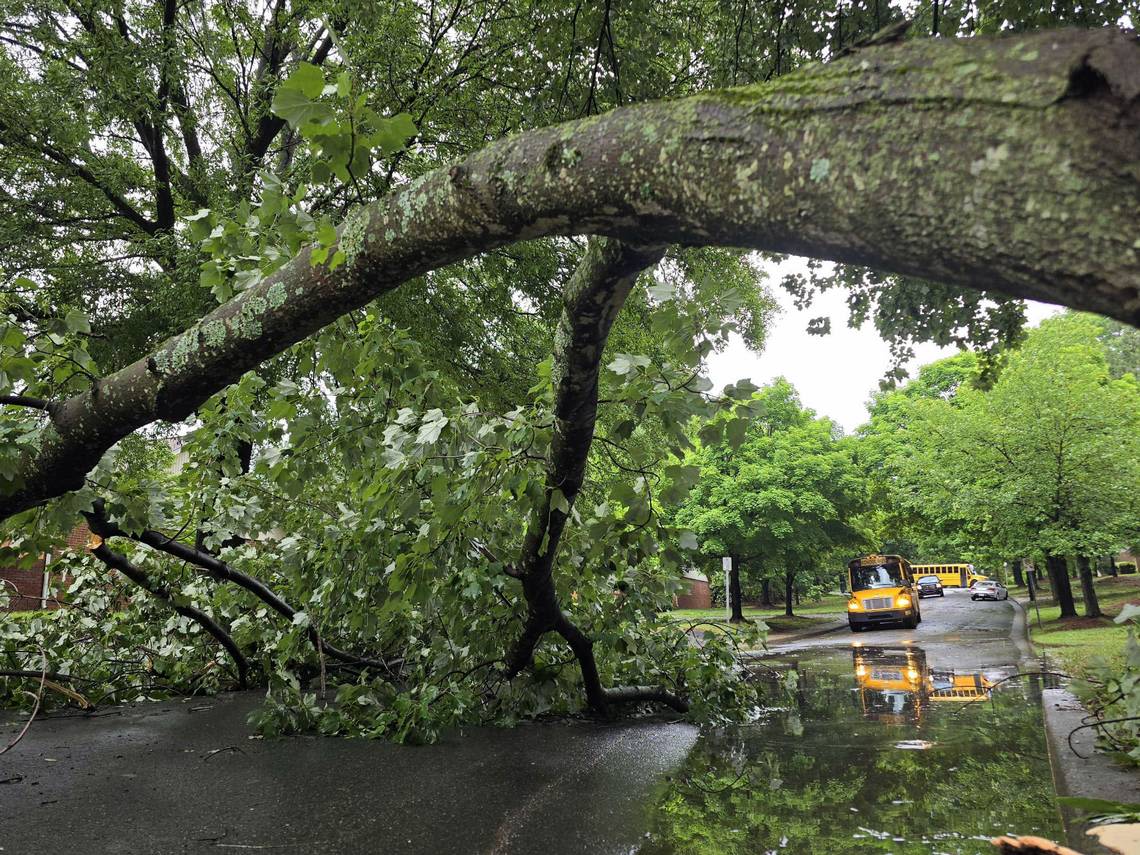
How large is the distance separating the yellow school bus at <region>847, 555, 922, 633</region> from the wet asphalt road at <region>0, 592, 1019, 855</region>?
776 inches

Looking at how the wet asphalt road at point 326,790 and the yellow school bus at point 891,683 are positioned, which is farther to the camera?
the yellow school bus at point 891,683

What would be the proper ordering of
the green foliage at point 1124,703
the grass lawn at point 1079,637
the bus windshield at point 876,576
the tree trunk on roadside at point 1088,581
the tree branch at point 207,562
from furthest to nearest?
the bus windshield at point 876,576, the tree trunk on roadside at point 1088,581, the grass lawn at point 1079,637, the tree branch at point 207,562, the green foliage at point 1124,703

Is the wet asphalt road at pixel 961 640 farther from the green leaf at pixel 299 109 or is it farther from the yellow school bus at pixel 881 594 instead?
the green leaf at pixel 299 109

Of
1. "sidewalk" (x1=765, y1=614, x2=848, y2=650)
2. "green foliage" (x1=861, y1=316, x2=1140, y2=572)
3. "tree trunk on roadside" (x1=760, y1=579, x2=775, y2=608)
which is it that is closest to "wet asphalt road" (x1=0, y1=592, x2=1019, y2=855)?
"sidewalk" (x1=765, y1=614, x2=848, y2=650)

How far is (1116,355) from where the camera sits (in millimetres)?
52750

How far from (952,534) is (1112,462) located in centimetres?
1147

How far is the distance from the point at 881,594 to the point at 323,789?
23.1m

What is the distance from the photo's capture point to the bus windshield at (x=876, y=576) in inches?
982

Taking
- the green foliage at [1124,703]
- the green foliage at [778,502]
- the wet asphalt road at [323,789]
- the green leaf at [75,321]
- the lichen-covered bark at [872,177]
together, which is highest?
the green foliage at [778,502]

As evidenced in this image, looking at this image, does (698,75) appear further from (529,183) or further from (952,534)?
(952,534)

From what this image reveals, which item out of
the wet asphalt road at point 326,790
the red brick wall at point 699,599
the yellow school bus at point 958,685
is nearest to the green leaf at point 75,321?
the wet asphalt road at point 326,790

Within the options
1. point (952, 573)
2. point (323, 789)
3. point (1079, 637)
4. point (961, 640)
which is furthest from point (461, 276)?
point (952, 573)

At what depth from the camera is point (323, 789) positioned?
4188 mm

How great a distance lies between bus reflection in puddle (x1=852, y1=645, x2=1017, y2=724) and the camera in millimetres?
7340
